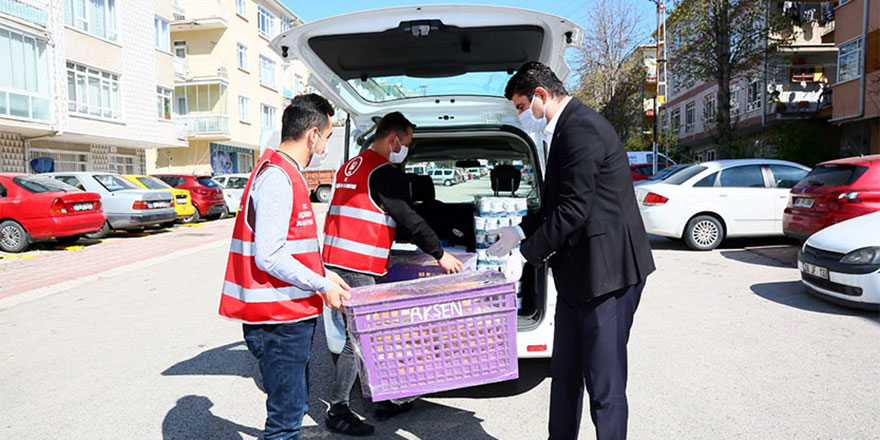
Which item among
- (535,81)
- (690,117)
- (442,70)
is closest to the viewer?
(535,81)

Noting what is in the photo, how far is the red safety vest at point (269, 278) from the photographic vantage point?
8.13 ft

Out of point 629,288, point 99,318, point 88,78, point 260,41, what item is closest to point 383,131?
point 629,288

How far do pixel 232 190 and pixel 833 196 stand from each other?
17973 mm

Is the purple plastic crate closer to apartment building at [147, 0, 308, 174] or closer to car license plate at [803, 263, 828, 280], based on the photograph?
car license plate at [803, 263, 828, 280]

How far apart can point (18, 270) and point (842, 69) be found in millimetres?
27372

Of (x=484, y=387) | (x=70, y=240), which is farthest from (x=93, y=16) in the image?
(x=484, y=387)

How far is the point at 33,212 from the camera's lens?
1116 centimetres

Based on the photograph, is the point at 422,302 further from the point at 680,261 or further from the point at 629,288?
the point at 680,261

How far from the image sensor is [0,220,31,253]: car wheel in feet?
36.7

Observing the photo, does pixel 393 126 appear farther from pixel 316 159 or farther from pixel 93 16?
pixel 93 16

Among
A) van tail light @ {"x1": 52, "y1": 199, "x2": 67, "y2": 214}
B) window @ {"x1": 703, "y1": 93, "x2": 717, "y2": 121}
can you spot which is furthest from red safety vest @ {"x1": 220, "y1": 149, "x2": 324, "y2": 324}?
window @ {"x1": 703, "y1": 93, "x2": 717, "y2": 121}

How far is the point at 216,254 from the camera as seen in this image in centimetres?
1139

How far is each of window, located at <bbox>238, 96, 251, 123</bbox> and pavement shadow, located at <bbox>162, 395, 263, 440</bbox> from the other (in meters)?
33.6

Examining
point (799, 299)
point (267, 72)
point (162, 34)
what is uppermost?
point (267, 72)
